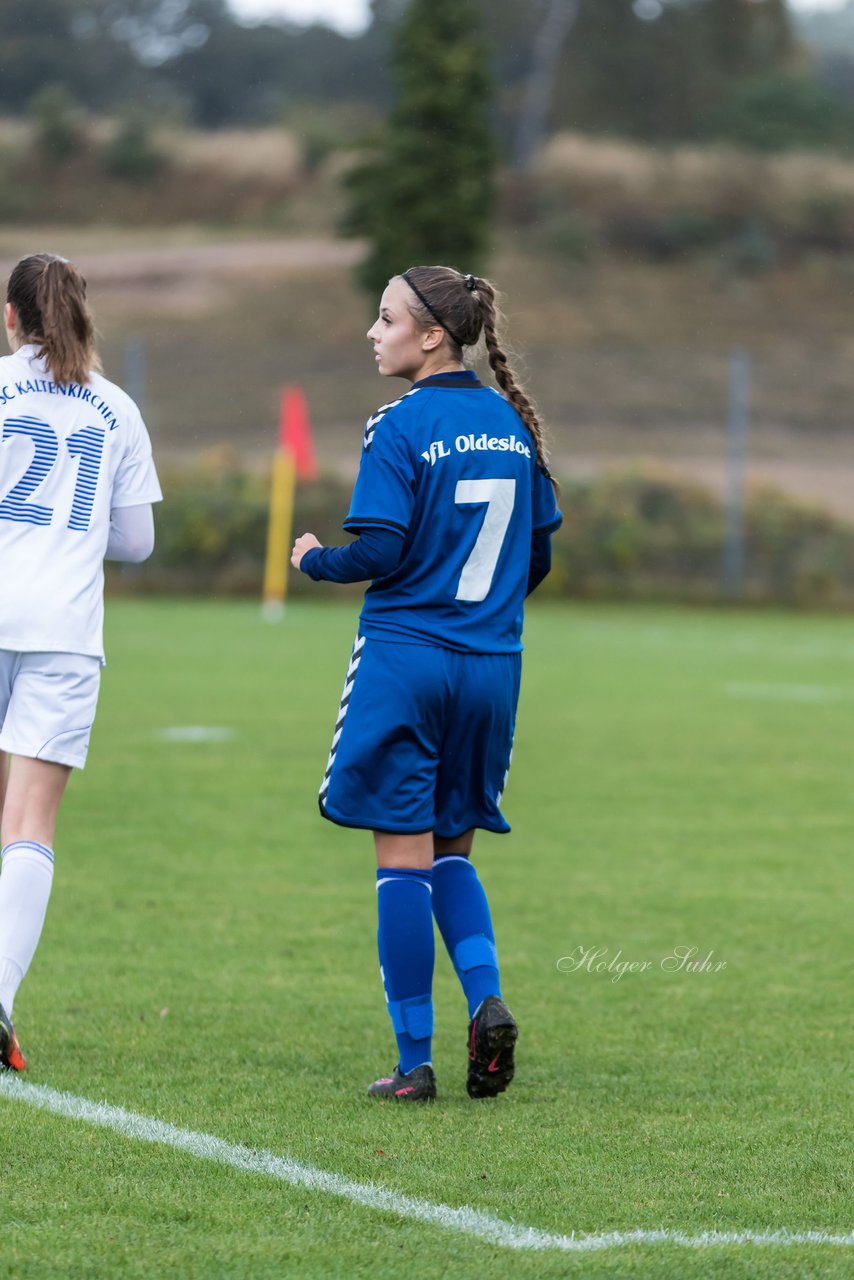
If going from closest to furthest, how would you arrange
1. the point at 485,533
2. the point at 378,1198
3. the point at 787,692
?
1. the point at 378,1198
2. the point at 485,533
3. the point at 787,692

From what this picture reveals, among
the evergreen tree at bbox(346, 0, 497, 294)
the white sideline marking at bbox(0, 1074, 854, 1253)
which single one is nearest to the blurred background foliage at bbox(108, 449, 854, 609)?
the evergreen tree at bbox(346, 0, 497, 294)

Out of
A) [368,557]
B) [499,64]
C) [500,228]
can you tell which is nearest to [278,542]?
[368,557]

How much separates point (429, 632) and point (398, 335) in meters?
0.67

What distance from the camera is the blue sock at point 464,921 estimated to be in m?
4.17

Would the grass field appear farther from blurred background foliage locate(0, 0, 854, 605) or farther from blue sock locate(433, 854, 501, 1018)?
blurred background foliage locate(0, 0, 854, 605)

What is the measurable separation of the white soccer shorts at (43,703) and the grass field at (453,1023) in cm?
72

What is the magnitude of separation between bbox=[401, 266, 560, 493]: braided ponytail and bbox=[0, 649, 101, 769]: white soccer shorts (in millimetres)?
1086

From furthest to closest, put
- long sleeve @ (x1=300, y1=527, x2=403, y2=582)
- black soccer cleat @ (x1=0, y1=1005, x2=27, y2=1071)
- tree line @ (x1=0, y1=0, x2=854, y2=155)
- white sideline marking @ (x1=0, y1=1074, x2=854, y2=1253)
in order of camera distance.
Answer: tree line @ (x1=0, y1=0, x2=854, y2=155)
black soccer cleat @ (x1=0, y1=1005, x2=27, y2=1071)
long sleeve @ (x1=300, y1=527, x2=403, y2=582)
white sideline marking @ (x1=0, y1=1074, x2=854, y2=1253)

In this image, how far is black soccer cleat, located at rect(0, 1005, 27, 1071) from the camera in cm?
408

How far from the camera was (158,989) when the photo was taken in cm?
509

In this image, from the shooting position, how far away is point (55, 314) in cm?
425

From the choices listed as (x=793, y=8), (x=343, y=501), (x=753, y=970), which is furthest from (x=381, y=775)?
(x=793, y=8)

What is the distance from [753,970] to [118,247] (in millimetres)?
49112

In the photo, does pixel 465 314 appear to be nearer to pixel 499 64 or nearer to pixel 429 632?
pixel 429 632
